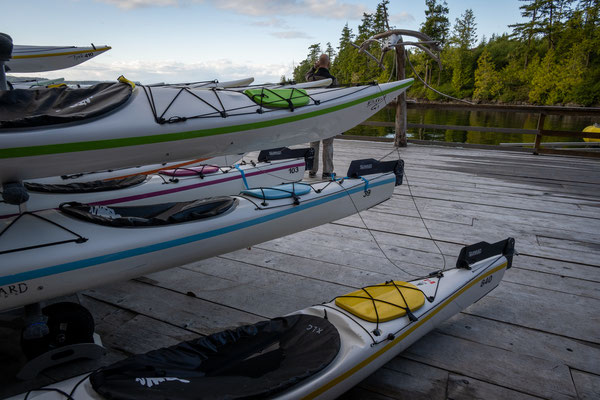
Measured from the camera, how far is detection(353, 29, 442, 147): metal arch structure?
6.75 metres

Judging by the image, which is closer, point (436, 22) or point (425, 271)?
point (425, 271)

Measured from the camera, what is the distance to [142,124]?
2.54 metres

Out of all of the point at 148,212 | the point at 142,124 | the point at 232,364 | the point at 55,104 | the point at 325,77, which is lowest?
the point at 232,364

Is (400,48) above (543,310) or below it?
above

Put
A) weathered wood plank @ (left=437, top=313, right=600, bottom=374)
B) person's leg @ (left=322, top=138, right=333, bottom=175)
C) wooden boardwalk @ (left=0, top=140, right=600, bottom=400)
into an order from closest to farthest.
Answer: wooden boardwalk @ (left=0, top=140, right=600, bottom=400), weathered wood plank @ (left=437, top=313, right=600, bottom=374), person's leg @ (left=322, top=138, right=333, bottom=175)

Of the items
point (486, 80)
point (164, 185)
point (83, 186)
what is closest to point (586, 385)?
point (164, 185)

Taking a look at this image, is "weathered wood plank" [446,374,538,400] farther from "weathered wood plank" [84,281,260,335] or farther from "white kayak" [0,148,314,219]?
"white kayak" [0,148,314,219]

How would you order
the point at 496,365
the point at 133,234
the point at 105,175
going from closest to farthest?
1. the point at 496,365
2. the point at 133,234
3. the point at 105,175

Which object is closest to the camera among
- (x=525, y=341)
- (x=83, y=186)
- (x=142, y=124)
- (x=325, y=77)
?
(x=525, y=341)

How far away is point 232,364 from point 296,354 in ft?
1.04

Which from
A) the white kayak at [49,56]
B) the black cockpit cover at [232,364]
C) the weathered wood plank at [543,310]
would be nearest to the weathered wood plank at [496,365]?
the weathered wood plank at [543,310]

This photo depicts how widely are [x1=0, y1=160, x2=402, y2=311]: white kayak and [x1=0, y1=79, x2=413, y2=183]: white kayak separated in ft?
1.17

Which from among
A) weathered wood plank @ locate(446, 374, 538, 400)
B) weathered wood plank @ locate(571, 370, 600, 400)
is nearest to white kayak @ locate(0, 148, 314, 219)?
weathered wood plank @ locate(446, 374, 538, 400)

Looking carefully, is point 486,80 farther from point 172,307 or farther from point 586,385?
point 172,307
